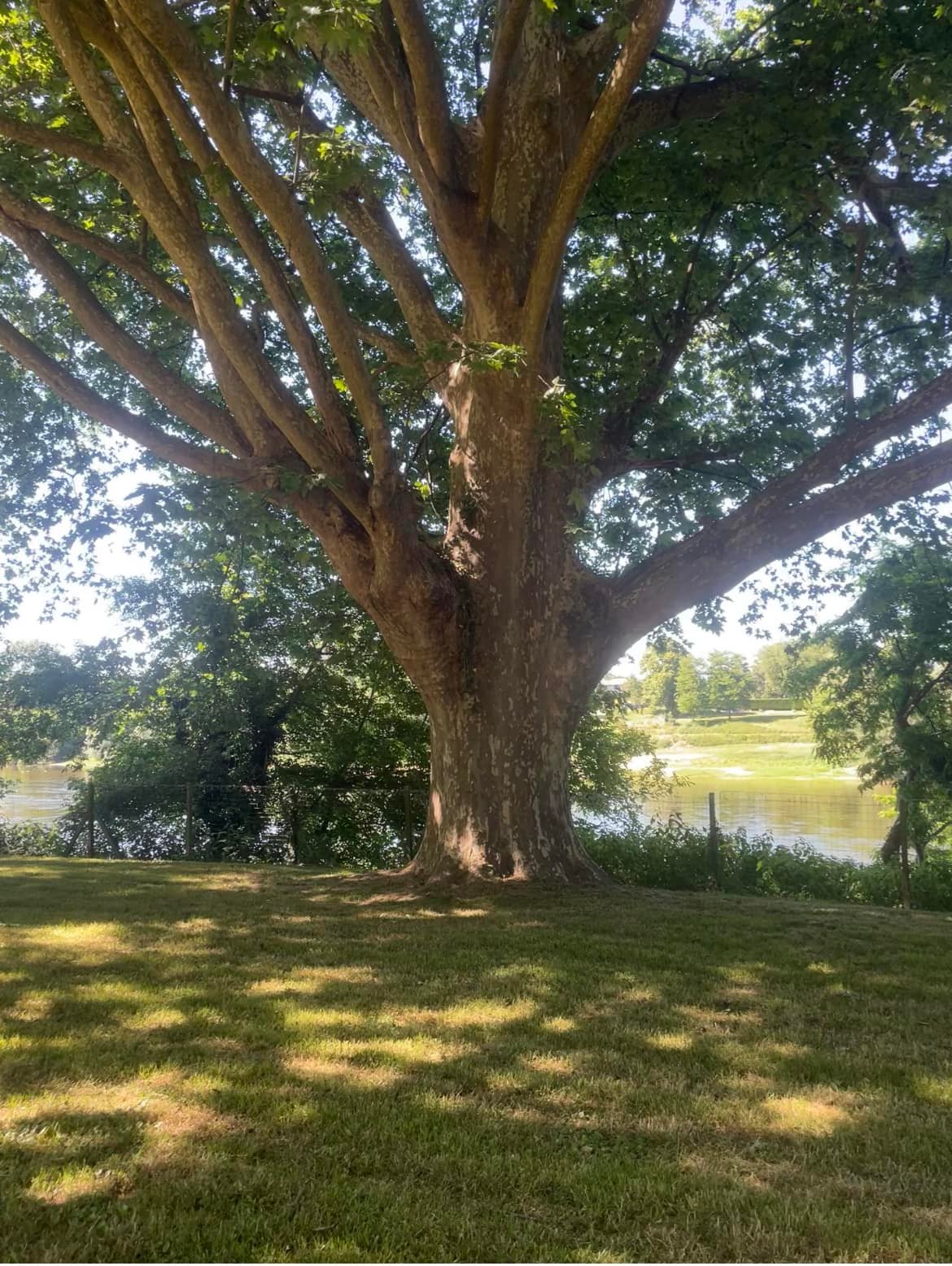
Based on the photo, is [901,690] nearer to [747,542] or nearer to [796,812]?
[747,542]

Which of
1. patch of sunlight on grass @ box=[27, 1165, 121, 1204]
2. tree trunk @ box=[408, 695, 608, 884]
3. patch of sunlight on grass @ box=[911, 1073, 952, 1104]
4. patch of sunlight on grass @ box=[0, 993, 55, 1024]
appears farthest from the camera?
tree trunk @ box=[408, 695, 608, 884]

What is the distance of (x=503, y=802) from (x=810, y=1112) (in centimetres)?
507

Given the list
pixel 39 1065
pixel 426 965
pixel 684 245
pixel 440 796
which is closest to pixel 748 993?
pixel 426 965

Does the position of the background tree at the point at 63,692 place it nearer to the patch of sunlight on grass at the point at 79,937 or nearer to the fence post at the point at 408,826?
the fence post at the point at 408,826

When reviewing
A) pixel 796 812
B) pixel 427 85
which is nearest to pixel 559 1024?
pixel 427 85

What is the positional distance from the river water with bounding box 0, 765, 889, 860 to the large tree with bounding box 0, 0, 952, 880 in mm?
6446

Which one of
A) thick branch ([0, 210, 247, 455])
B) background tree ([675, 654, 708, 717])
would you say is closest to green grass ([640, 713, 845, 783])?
background tree ([675, 654, 708, 717])

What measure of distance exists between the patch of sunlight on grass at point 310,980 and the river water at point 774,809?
9.42 m

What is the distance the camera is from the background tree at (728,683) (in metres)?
87.9

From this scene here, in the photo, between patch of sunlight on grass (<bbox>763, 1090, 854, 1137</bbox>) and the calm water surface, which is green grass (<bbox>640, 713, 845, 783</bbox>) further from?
patch of sunlight on grass (<bbox>763, 1090, 854, 1137</bbox>)

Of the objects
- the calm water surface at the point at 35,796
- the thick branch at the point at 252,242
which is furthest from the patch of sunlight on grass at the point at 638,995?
the calm water surface at the point at 35,796

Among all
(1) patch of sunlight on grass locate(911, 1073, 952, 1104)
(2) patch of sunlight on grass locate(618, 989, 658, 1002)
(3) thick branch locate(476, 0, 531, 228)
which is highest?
(3) thick branch locate(476, 0, 531, 228)

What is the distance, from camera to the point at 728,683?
90.1m

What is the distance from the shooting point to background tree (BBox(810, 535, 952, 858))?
463 inches
